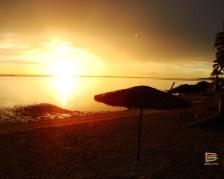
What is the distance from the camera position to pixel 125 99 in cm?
1153

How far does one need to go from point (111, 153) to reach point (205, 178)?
176 inches

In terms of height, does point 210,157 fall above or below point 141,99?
below

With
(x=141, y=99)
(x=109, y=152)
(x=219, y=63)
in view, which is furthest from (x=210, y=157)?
(x=219, y=63)

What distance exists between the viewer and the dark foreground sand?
1155cm

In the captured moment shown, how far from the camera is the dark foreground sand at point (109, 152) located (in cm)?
1155

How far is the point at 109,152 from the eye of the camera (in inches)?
571

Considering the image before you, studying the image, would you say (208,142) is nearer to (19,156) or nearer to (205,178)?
(205,178)

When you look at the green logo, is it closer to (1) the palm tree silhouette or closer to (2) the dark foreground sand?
(2) the dark foreground sand

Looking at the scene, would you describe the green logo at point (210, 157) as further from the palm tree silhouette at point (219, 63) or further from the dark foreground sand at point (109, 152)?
the palm tree silhouette at point (219, 63)

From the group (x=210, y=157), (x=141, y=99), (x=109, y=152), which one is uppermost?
(x=141, y=99)

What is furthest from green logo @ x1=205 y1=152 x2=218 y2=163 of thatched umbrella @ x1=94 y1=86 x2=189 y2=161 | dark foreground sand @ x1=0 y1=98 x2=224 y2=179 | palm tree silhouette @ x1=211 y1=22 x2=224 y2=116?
palm tree silhouette @ x1=211 y1=22 x2=224 y2=116

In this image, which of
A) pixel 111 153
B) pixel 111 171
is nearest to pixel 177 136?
pixel 111 153

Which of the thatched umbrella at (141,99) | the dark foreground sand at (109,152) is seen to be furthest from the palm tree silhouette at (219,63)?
the thatched umbrella at (141,99)

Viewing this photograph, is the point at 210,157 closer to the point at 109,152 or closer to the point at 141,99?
the point at 109,152
